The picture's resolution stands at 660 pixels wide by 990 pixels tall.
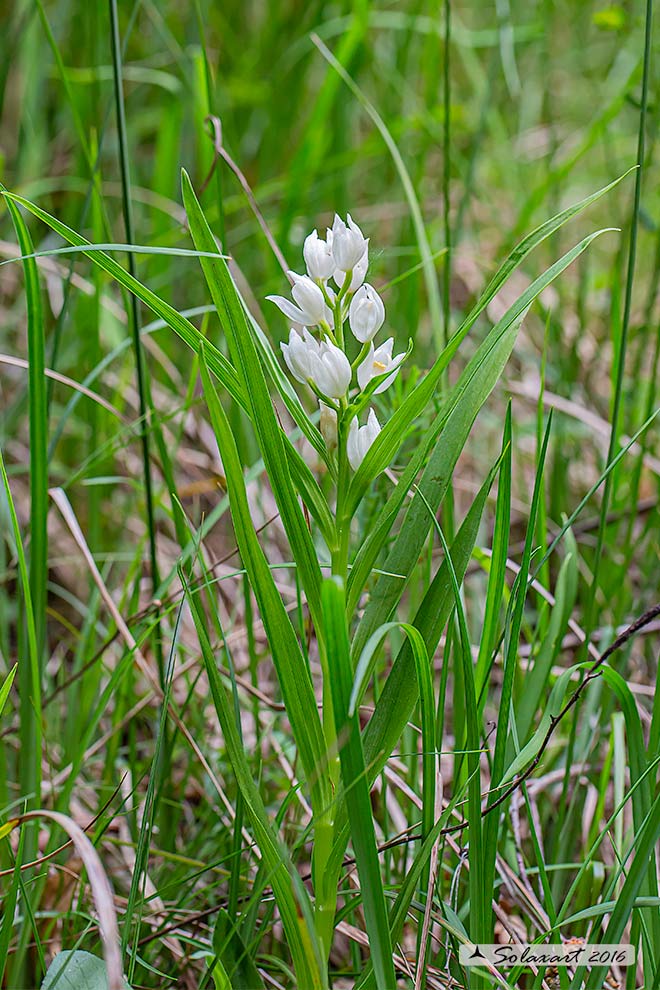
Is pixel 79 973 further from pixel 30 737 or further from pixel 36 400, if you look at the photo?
pixel 36 400

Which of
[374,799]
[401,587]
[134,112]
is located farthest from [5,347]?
[401,587]

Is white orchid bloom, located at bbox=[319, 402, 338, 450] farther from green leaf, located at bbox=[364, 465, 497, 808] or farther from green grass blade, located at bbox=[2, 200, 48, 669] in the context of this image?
green grass blade, located at bbox=[2, 200, 48, 669]

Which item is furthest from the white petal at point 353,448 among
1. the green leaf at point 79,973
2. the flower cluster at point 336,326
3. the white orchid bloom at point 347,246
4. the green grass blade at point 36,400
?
the green leaf at point 79,973

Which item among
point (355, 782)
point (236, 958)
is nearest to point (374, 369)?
point (355, 782)

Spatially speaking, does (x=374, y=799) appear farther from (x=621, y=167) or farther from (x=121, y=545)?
(x=621, y=167)

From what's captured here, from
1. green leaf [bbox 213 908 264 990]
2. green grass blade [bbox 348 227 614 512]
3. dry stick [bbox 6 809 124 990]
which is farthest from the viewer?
green leaf [bbox 213 908 264 990]

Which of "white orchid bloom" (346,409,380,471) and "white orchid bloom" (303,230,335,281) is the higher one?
"white orchid bloom" (303,230,335,281)

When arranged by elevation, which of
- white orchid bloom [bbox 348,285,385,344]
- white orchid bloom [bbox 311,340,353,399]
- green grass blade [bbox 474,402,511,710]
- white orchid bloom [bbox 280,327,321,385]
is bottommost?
green grass blade [bbox 474,402,511,710]

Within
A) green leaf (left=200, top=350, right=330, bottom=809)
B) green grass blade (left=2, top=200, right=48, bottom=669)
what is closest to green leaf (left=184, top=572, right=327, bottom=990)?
green leaf (left=200, top=350, right=330, bottom=809)
